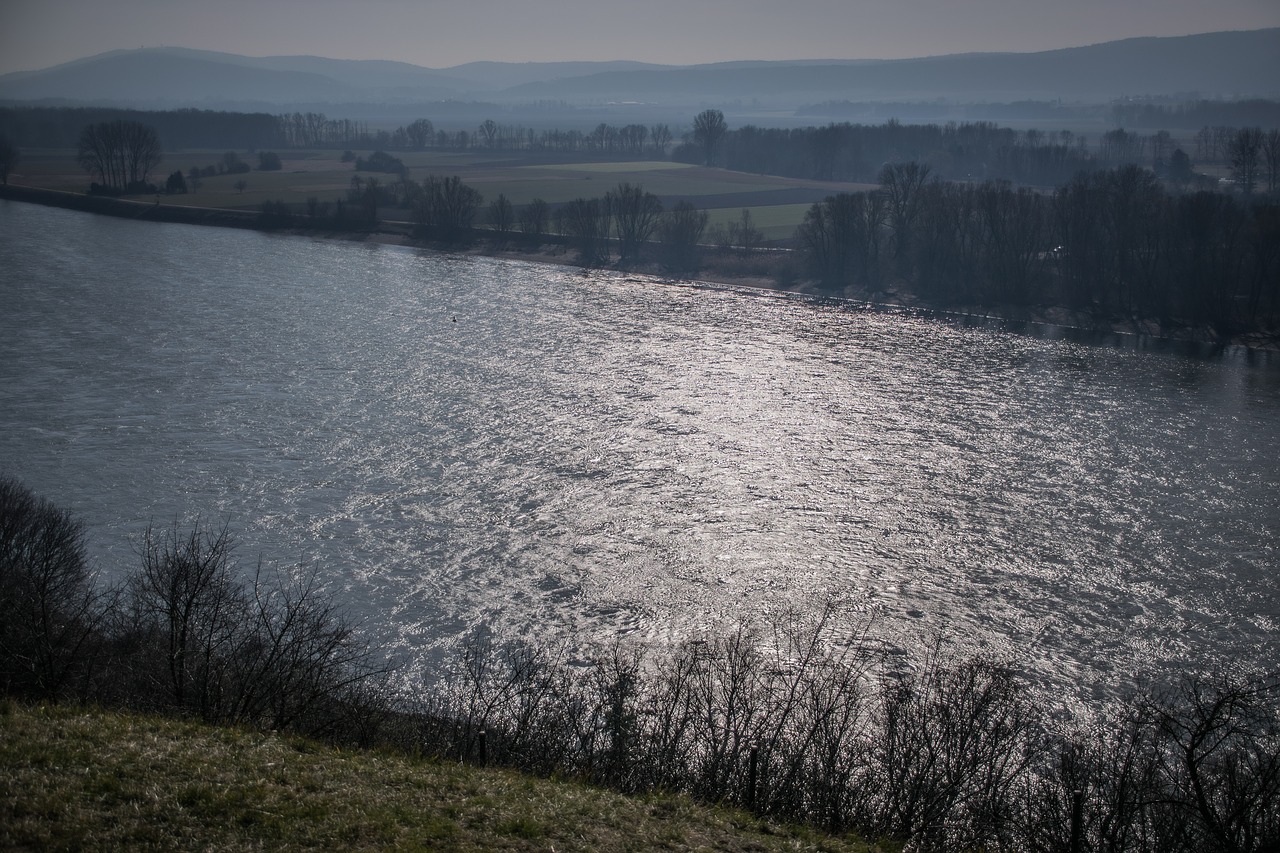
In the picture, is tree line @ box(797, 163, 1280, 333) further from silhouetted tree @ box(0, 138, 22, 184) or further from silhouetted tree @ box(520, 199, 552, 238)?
silhouetted tree @ box(0, 138, 22, 184)

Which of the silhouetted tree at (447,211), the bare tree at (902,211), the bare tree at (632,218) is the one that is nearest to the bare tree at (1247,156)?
the bare tree at (902,211)

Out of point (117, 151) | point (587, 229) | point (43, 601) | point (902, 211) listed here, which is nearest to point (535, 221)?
point (587, 229)

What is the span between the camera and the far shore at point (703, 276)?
28.8 metres

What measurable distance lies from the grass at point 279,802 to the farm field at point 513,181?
36769 mm

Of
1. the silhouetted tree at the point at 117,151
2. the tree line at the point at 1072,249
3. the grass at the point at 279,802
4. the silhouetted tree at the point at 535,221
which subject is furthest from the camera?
the silhouetted tree at the point at 117,151

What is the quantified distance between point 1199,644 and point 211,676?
10.2 metres

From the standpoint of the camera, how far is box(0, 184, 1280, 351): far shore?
94.6 ft

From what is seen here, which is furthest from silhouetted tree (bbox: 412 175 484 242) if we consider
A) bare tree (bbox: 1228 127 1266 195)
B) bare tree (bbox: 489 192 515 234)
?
bare tree (bbox: 1228 127 1266 195)

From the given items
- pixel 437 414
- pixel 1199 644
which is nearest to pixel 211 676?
pixel 1199 644

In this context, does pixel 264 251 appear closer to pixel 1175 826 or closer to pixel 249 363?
pixel 249 363

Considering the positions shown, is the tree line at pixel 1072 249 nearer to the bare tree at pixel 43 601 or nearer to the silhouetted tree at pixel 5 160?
the bare tree at pixel 43 601

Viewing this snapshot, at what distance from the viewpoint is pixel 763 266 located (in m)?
36.9

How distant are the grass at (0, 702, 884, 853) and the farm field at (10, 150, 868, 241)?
36769mm

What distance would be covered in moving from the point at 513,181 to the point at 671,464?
4591 cm
